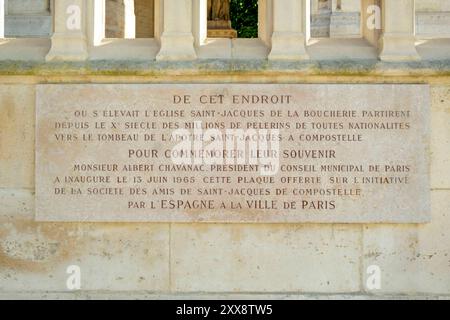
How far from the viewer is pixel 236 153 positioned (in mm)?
5238

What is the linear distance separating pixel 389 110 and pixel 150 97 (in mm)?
2134

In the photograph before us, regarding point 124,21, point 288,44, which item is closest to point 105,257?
point 288,44

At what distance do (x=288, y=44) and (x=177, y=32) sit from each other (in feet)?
3.33

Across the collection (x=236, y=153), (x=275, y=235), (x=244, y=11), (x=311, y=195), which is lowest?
(x=275, y=235)

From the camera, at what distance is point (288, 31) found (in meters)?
5.30

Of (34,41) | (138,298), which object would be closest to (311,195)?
(138,298)

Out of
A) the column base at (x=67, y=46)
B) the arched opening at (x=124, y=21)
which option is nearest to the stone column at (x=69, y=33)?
the column base at (x=67, y=46)

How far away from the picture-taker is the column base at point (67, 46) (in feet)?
17.4

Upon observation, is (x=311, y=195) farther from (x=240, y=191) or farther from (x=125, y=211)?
(x=125, y=211)

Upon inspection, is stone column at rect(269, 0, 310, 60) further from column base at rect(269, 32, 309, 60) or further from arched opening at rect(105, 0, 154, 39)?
arched opening at rect(105, 0, 154, 39)

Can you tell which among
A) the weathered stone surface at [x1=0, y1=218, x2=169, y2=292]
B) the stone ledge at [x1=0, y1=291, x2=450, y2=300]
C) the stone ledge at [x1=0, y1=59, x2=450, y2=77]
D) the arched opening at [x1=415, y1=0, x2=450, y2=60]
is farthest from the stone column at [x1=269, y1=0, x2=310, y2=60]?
the arched opening at [x1=415, y1=0, x2=450, y2=60]

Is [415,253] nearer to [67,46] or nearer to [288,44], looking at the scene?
[288,44]

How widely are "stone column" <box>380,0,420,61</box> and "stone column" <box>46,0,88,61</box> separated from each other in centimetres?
273

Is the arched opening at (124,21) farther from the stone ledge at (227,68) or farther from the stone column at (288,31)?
the stone column at (288,31)
